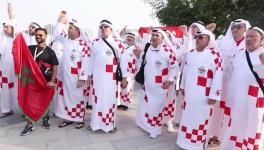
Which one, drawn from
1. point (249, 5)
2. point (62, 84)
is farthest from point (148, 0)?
point (62, 84)

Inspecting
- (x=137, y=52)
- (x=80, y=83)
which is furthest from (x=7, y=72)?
(x=137, y=52)

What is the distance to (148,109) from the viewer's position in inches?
214

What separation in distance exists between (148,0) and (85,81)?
62.1ft

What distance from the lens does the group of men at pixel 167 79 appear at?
4012mm

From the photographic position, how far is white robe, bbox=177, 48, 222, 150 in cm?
438

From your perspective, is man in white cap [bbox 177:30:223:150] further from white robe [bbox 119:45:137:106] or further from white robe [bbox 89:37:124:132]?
white robe [bbox 89:37:124:132]

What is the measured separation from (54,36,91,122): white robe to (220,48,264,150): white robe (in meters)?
2.82

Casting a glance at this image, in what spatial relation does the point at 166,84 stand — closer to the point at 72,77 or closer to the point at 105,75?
the point at 105,75

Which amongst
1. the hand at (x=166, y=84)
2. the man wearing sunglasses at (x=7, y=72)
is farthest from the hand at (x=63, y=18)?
the hand at (x=166, y=84)

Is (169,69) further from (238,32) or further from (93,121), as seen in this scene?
(93,121)

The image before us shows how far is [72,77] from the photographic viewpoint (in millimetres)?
5641

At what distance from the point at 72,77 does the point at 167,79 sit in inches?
74.9

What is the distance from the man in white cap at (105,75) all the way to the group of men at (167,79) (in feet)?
0.06

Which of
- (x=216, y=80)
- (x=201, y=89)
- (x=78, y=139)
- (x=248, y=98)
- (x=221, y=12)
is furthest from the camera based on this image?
(x=221, y=12)
